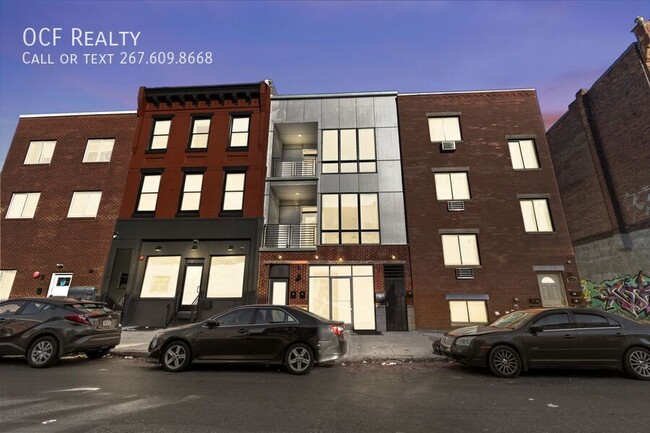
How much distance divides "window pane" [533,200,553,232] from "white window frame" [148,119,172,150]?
20.3 metres

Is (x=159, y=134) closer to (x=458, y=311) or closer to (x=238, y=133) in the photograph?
(x=238, y=133)

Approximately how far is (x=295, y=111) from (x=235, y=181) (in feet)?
18.1

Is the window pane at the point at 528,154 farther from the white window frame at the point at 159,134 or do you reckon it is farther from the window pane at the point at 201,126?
the white window frame at the point at 159,134

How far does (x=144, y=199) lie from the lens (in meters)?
16.7

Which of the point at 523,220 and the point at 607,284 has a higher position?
the point at 523,220

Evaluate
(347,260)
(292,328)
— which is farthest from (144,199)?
(292,328)

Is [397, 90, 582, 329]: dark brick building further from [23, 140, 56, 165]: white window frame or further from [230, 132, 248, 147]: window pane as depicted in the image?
[23, 140, 56, 165]: white window frame

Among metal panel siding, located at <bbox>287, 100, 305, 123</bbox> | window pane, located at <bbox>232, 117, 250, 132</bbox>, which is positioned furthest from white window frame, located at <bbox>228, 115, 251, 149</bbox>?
metal panel siding, located at <bbox>287, 100, 305, 123</bbox>

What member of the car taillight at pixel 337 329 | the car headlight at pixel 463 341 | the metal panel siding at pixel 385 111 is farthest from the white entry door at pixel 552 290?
the car taillight at pixel 337 329

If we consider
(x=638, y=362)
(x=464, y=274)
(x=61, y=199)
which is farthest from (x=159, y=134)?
(x=638, y=362)

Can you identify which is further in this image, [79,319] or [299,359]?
[79,319]

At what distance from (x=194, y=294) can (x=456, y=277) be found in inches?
497

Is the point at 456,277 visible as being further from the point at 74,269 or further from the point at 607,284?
the point at 74,269

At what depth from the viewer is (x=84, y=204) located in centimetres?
1677
